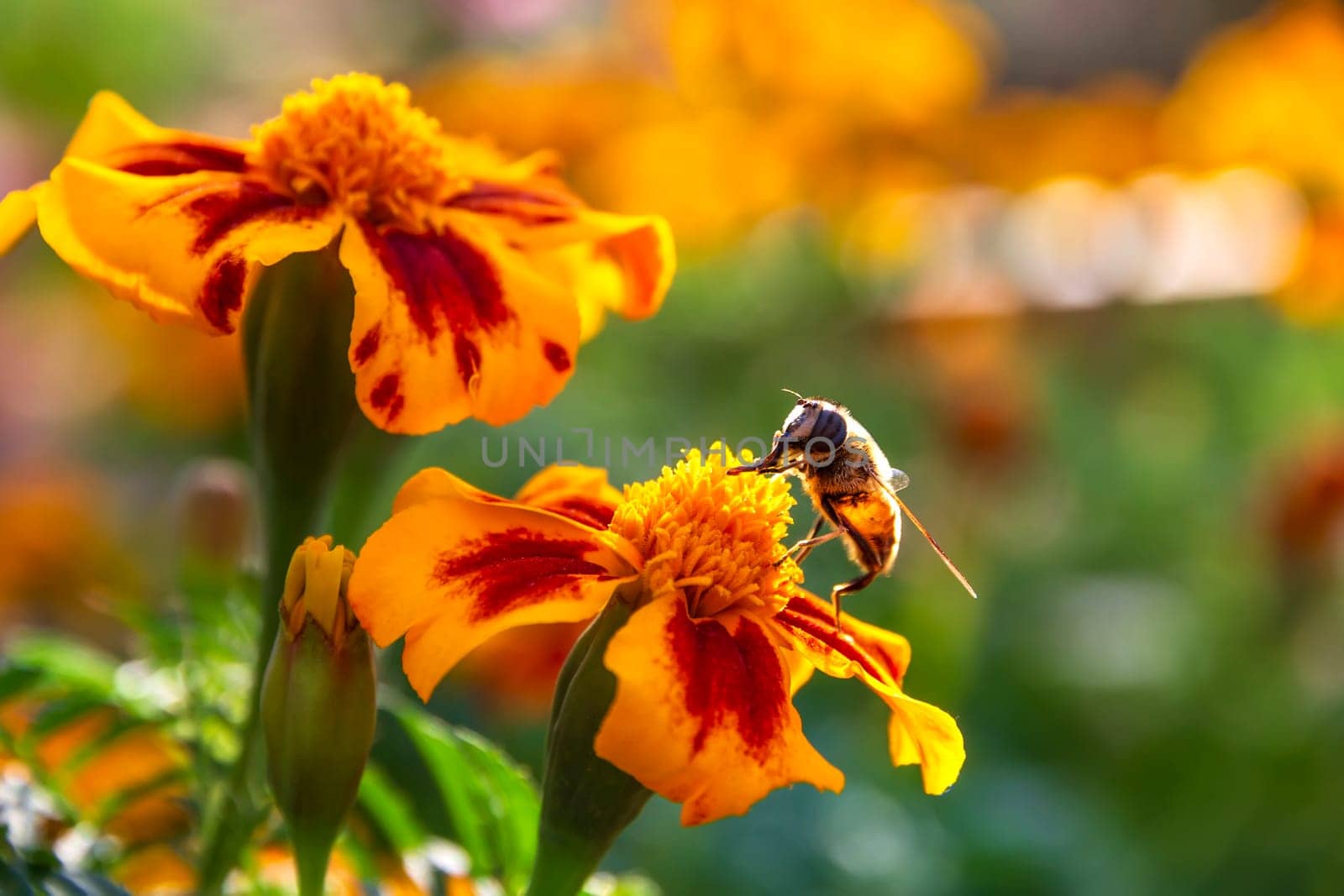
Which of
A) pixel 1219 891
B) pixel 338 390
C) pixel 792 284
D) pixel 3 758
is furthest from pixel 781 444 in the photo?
pixel 792 284

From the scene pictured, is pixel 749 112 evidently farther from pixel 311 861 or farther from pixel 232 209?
pixel 311 861

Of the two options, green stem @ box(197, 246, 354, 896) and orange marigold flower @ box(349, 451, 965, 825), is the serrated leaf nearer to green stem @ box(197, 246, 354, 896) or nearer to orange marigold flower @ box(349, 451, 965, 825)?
green stem @ box(197, 246, 354, 896)

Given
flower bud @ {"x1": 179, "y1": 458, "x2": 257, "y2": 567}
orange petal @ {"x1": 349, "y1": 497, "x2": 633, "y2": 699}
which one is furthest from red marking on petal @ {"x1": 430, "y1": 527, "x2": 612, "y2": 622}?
flower bud @ {"x1": 179, "y1": 458, "x2": 257, "y2": 567}

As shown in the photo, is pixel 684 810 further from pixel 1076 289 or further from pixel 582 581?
pixel 1076 289

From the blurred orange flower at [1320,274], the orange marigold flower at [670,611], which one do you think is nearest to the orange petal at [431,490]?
the orange marigold flower at [670,611]

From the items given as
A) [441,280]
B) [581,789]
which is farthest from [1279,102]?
[581,789]

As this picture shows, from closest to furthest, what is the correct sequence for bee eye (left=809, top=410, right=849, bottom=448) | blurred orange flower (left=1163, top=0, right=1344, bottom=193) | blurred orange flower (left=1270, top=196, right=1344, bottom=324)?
bee eye (left=809, top=410, right=849, bottom=448) → blurred orange flower (left=1270, top=196, right=1344, bottom=324) → blurred orange flower (left=1163, top=0, right=1344, bottom=193)

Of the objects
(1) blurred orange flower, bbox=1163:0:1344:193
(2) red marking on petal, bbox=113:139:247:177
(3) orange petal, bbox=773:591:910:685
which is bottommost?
(3) orange petal, bbox=773:591:910:685
